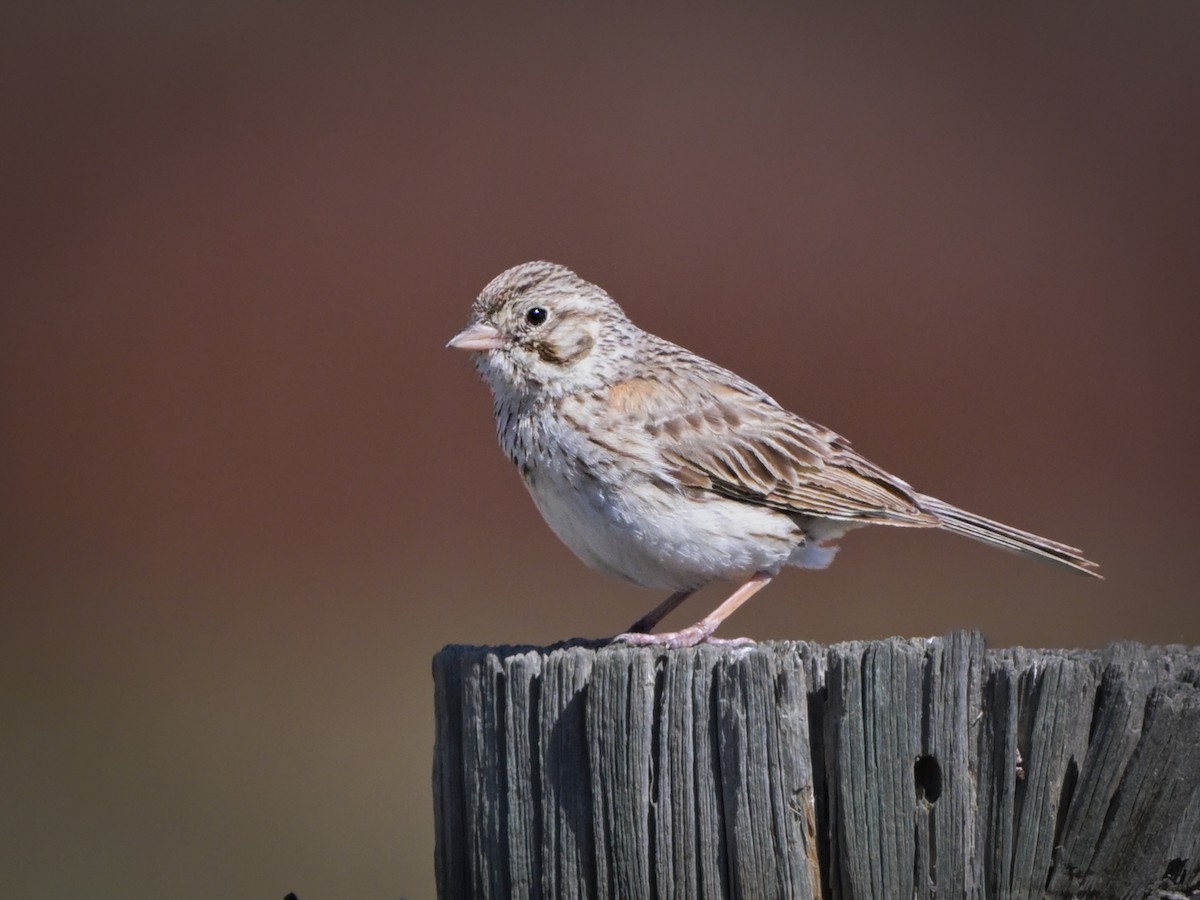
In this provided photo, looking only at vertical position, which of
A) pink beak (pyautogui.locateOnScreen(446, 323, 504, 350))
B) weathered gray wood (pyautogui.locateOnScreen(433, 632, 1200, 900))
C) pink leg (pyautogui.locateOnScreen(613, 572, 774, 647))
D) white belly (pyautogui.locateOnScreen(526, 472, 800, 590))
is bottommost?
weathered gray wood (pyautogui.locateOnScreen(433, 632, 1200, 900))

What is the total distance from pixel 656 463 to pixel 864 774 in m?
1.88

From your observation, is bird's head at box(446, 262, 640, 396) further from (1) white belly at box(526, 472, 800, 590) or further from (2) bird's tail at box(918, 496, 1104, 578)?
(2) bird's tail at box(918, 496, 1104, 578)

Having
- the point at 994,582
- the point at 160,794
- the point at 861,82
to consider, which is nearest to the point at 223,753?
the point at 160,794

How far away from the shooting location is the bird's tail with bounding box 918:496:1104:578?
5375 millimetres

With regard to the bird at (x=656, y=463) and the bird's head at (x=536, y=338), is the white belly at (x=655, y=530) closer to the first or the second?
the bird at (x=656, y=463)

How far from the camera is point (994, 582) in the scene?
10.8m

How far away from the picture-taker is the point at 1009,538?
18.1 feet

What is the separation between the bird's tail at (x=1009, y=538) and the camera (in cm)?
538

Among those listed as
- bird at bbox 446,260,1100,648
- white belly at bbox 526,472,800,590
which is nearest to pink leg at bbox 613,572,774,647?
bird at bbox 446,260,1100,648

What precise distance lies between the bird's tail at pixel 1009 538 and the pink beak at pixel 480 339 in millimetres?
1648

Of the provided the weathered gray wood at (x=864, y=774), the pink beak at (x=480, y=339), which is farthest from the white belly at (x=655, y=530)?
the weathered gray wood at (x=864, y=774)

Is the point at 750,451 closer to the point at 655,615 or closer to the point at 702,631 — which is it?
the point at 655,615

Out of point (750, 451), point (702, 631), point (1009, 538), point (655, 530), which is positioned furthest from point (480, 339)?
point (1009, 538)

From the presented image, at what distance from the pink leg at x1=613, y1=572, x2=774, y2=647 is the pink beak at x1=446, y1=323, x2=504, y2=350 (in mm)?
1074
